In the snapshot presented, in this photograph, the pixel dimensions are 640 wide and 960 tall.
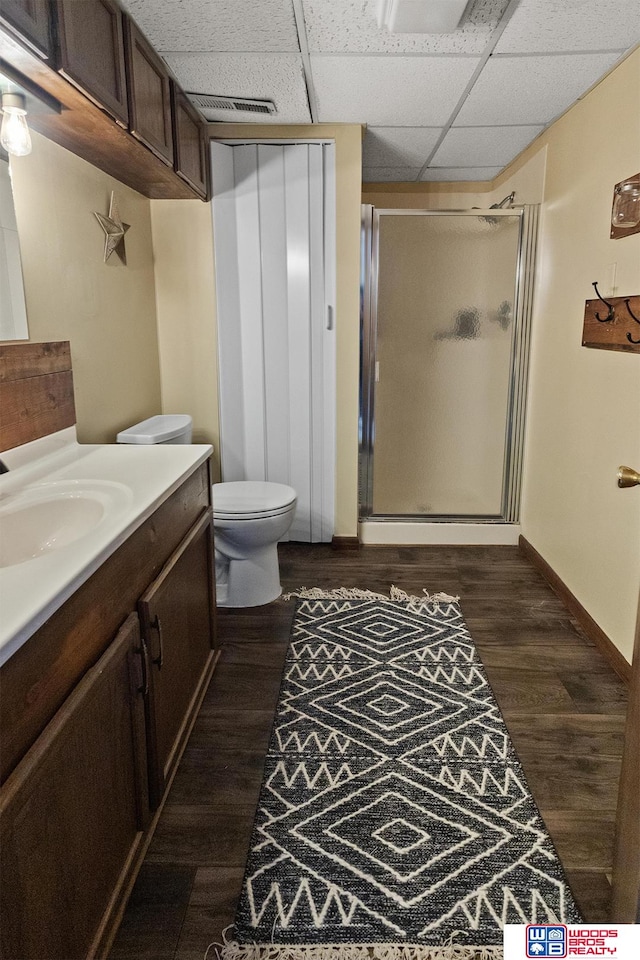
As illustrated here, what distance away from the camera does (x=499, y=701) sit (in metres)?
2.25

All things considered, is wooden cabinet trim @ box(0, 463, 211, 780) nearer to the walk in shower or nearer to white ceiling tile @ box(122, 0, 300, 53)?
white ceiling tile @ box(122, 0, 300, 53)

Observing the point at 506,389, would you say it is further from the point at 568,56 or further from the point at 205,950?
the point at 205,950

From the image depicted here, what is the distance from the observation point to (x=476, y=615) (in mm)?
2883

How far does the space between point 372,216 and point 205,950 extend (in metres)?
3.18

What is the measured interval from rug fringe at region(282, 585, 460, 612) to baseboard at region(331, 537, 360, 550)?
0.57 metres

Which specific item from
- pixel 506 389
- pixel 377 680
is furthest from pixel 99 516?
pixel 506 389

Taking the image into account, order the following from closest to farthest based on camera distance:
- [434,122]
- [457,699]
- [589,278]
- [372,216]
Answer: [457,699] → [589,278] → [434,122] → [372,216]

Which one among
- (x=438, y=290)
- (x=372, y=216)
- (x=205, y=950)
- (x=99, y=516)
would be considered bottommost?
(x=205, y=950)

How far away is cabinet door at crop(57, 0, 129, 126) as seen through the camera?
1562 millimetres

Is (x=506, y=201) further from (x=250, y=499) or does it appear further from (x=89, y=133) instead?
(x=89, y=133)

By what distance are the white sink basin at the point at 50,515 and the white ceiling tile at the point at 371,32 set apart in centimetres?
157

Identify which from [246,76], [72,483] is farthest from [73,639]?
[246,76]

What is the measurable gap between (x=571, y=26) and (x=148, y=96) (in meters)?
1.38

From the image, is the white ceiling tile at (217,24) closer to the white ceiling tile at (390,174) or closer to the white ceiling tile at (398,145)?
the white ceiling tile at (398,145)
